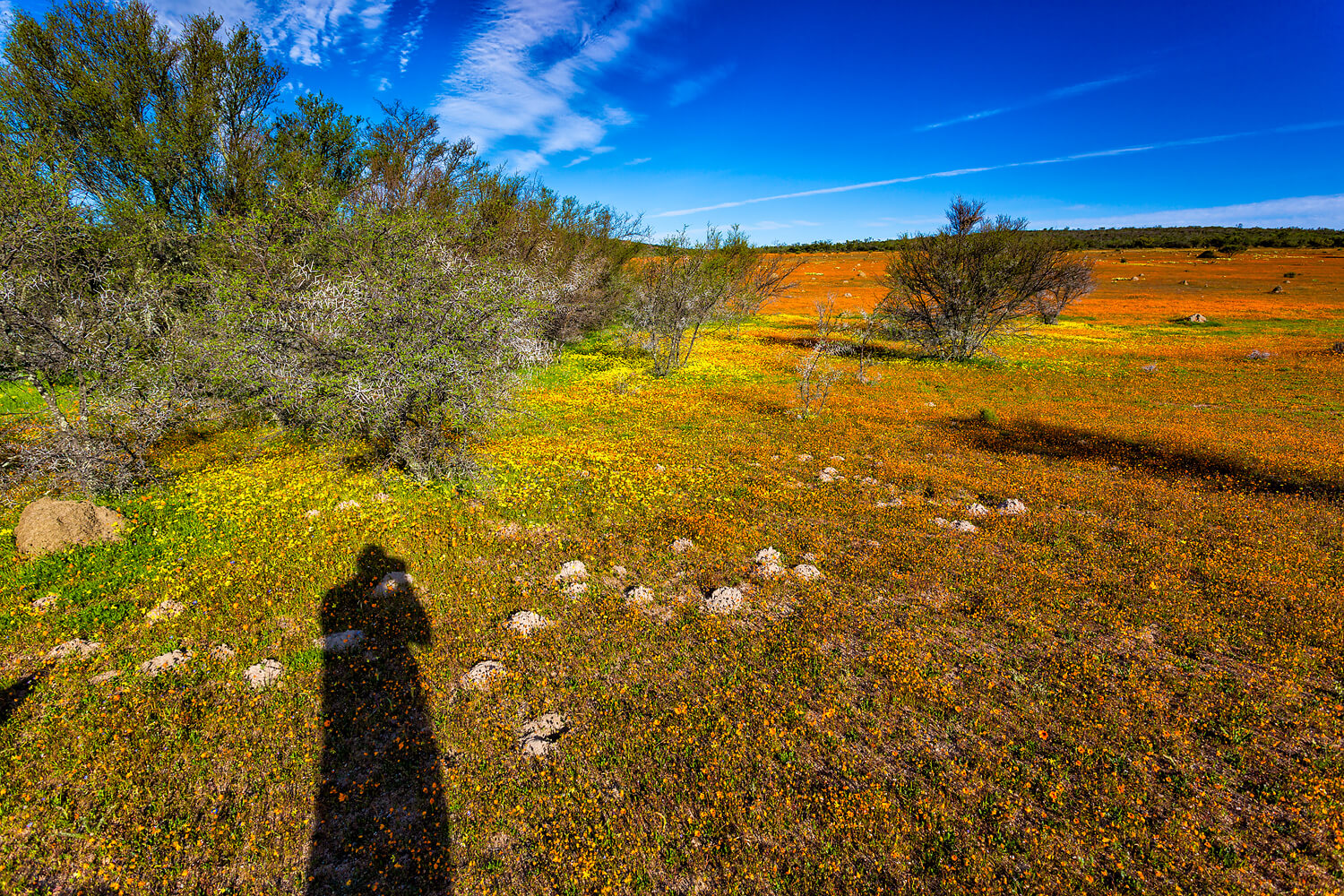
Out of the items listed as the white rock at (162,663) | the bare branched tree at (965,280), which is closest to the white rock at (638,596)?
the white rock at (162,663)

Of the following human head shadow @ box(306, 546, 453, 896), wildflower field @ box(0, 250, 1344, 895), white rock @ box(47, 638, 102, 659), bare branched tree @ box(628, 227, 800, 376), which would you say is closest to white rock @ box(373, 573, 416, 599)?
wildflower field @ box(0, 250, 1344, 895)

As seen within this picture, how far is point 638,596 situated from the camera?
9164 millimetres

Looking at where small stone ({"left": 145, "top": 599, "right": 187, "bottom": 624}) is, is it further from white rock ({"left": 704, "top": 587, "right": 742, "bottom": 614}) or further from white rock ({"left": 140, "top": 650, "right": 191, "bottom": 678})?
white rock ({"left": 704, "top": 587, "right": 742, "bottom": 614})

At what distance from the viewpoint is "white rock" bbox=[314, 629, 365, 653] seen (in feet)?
25.3

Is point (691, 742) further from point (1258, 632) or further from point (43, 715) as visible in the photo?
point (1258, 632)

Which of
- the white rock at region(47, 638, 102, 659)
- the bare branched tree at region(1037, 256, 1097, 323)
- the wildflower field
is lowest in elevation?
the wildflower field

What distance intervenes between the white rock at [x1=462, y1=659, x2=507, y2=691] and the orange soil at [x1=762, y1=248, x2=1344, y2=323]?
53.9 meters

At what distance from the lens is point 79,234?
1289 centimetres

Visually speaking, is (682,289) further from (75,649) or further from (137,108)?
(75,649)

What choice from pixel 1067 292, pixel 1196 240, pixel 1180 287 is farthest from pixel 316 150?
pixel 1196 240

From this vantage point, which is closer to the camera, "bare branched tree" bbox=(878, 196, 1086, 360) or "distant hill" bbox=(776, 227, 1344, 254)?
"bare branched tree" bbox=(878, 196, 1086, 360)

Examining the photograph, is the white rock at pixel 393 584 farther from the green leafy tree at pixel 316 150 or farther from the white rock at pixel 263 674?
the green leafy tree at pixel 316 150

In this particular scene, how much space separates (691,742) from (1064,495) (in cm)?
1240

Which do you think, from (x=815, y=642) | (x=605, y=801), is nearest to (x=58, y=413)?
(x=605, y=801)
